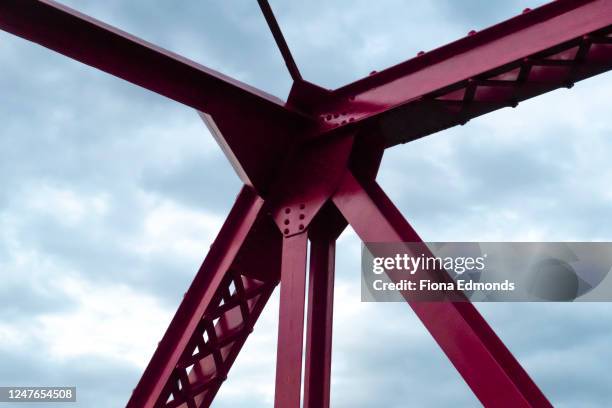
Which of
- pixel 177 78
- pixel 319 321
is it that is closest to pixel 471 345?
pixel 319 321

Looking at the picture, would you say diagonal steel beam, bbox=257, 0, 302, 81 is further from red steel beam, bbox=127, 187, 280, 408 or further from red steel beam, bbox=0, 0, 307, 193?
red steel beam, bbox=127, 187, 280, 408

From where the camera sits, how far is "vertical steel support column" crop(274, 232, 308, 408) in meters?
5.58

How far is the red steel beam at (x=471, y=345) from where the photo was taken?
15.0 feet

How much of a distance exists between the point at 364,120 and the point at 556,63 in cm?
142

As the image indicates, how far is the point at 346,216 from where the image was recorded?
224 inches

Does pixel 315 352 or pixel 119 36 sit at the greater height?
pixel 119 36

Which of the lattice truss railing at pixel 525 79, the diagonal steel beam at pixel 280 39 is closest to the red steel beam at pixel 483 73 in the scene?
the lattice truss railing at pixel 525 79

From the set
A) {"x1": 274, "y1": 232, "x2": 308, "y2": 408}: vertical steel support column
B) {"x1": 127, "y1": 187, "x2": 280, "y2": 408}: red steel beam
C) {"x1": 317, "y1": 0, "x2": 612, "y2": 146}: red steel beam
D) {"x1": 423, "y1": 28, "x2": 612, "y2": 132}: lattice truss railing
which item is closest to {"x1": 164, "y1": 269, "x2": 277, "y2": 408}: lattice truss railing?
{"x1": 127, "y1": 187, "x2": 280, "y2": 408}: red steel beam

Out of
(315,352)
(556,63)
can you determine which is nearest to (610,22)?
(556,63)

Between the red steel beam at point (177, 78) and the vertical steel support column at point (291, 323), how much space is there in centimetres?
63

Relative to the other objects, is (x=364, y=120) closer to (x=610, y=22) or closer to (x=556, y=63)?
(x=556, y=63)

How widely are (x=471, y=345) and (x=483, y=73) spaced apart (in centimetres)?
176

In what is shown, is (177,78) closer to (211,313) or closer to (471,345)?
(211,313)

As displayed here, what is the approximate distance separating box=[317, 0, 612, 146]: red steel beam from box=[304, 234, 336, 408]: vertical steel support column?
90 cm
